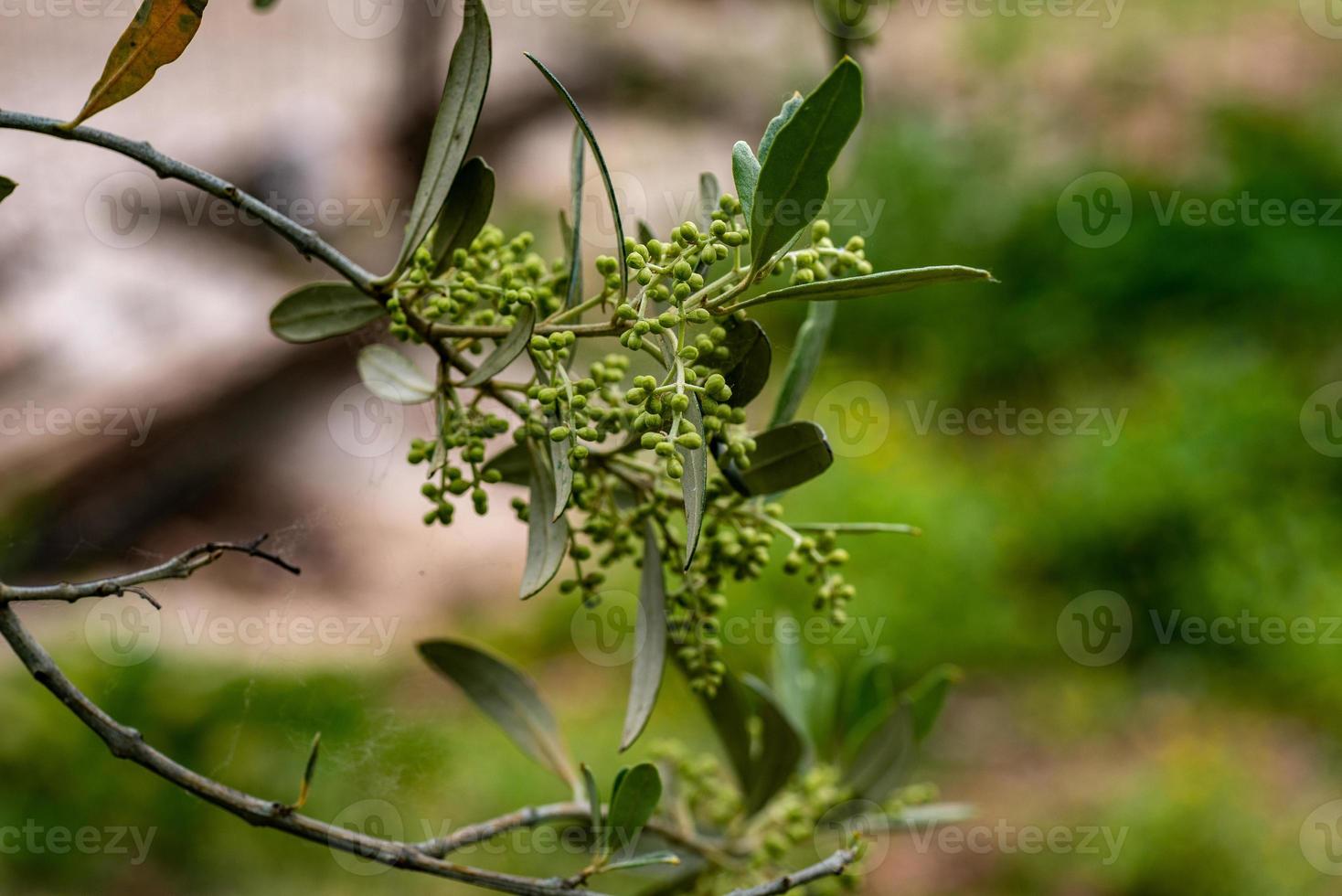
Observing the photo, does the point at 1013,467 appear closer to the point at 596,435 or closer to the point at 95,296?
the point at 95,296

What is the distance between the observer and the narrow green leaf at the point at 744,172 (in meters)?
0.54

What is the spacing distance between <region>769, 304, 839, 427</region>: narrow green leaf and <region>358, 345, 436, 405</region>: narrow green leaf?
9.0 inches

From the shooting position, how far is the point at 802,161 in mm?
490

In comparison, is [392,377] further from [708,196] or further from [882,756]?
[882,756]

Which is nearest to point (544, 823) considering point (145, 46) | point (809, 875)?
point (809, 875)

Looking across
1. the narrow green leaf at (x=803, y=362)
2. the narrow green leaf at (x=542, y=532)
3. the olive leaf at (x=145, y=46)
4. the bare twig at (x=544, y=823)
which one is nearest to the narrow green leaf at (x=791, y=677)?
the bare twig at (x=544, y=823)

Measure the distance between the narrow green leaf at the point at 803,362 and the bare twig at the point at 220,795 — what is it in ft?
1.09

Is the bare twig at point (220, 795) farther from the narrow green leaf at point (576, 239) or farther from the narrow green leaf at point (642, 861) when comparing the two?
the narrow green leaf at point (576, 239)

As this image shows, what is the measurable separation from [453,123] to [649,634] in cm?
33

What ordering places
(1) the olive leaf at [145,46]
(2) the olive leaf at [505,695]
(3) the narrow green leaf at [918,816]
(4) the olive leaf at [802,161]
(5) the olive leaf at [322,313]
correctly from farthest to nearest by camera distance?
1. (3) the narrow green leaf at [918,816]
2. (2) the olive leaf at [505,695]
3. (5) the olive leaf at [322,313]
4. (1) the olive leaf at [145,46]
5. (4) the olive leaf at [802,161]

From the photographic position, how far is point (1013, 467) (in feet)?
11.5

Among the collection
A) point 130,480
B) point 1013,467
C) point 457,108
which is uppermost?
point 457,108

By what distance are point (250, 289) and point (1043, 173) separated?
9.90 ft

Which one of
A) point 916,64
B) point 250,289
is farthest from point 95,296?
point 916,64
